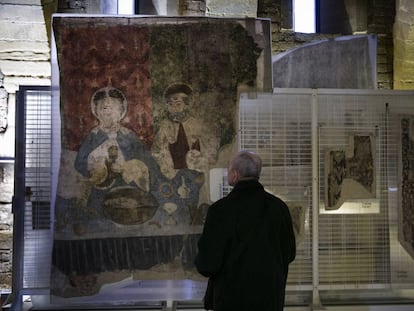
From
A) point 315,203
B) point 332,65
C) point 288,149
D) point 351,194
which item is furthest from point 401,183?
point 332,65

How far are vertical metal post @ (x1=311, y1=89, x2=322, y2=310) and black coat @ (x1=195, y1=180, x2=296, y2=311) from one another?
66.2 inches

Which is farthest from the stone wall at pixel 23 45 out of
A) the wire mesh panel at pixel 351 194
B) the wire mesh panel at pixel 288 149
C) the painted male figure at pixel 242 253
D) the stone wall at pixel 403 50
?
the stone wall at pixel 403 50

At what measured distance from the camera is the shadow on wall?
493cm

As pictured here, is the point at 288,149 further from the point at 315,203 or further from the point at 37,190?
the point at 37,190

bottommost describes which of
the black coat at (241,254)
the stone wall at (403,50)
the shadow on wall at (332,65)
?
the black coat at (241,254)

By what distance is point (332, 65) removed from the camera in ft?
16.3

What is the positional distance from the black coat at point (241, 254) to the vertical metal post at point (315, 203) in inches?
66.2

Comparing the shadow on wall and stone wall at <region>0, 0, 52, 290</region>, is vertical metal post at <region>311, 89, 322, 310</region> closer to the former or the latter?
the shadow on wall

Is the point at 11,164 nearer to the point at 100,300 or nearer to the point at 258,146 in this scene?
the point at 100,300

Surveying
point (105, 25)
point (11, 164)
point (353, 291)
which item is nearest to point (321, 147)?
point (353, 291)

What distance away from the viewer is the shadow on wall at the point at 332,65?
16.2ft

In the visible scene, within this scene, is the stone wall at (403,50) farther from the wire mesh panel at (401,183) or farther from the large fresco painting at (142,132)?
the large fresco painting at (142,132)

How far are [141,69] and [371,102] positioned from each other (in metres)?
2.07

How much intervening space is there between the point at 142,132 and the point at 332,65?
2156 mm
